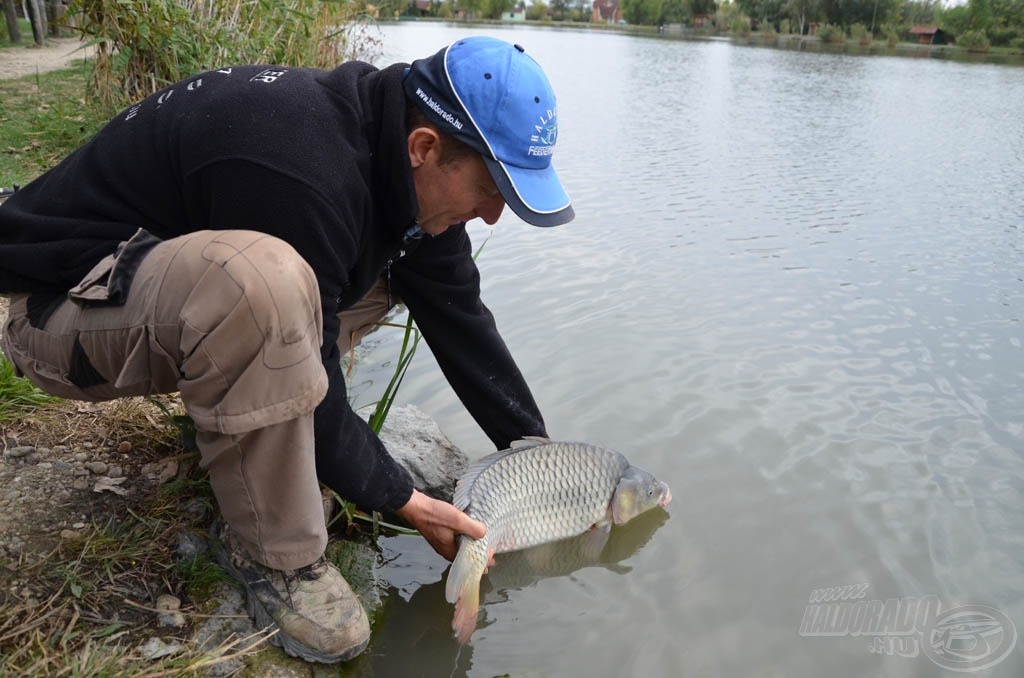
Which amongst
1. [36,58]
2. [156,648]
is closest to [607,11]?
[36,58]

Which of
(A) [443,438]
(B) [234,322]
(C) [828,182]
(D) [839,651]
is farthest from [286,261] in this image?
(C) [828,182]

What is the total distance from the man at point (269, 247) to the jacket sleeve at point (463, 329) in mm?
368

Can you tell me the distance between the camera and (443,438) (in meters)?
3.35

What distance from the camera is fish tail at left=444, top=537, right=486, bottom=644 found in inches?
93.0

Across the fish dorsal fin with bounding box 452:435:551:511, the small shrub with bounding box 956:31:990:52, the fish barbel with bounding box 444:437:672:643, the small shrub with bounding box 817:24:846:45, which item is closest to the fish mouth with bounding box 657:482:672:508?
the fish barbel with bounding box 444:437:672:643

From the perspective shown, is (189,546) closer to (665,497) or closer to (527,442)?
(527,442)

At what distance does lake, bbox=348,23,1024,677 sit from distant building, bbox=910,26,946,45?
41783 mm

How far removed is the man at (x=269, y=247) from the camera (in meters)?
1.83

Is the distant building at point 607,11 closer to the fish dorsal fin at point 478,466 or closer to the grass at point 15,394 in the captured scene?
the fish dorsal fin at point 478,466

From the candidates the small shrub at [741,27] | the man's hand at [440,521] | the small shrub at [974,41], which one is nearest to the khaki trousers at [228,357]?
the man's hand at [440,521]

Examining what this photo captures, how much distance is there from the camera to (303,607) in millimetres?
2109

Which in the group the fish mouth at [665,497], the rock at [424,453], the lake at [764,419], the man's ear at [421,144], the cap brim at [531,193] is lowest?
the lake at [764,419]

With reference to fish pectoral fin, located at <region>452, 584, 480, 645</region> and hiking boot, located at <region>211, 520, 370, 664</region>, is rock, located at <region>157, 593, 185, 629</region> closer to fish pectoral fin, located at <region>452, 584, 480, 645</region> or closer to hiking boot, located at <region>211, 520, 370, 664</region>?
hiking boot, located at <region>211, 520, 370, 664</region>

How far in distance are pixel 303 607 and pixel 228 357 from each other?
27.0 inches
